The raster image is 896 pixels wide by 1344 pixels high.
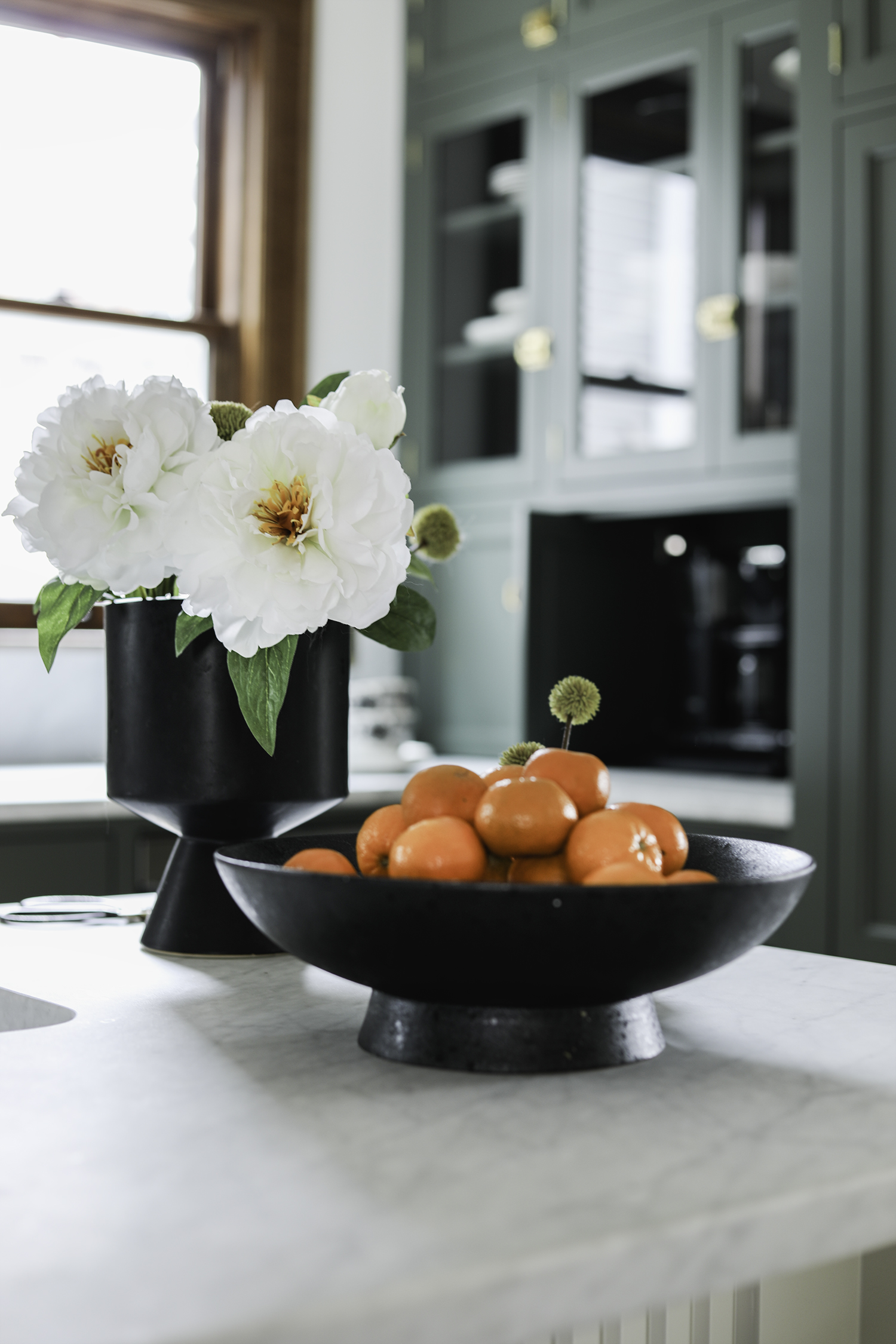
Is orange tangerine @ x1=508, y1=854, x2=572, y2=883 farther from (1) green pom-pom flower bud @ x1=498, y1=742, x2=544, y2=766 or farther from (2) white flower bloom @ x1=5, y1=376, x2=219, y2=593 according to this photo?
(2) white flower bloom @ x1=5, y1=376, x2=219, y2=593

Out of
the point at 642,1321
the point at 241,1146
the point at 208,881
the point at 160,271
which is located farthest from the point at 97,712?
the point at 241,1146

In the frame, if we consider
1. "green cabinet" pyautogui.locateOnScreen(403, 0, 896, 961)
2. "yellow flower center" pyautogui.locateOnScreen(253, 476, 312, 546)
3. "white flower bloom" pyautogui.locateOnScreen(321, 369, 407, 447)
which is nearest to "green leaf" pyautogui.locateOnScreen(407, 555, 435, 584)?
"white flower bloom" pyautogui.locateOnScreen(321, 369, 407, 447)

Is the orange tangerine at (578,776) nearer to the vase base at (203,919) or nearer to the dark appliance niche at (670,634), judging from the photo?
the vase base at (203,919)

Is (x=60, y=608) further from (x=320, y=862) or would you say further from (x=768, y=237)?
(x=768, y=237)

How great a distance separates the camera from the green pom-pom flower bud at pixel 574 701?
0.86 metres

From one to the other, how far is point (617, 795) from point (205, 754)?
1.67 metres

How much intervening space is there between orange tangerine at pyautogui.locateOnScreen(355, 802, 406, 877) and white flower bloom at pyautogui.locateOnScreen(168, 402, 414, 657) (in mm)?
122

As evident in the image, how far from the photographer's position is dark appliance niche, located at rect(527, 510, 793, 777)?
2.78 metres

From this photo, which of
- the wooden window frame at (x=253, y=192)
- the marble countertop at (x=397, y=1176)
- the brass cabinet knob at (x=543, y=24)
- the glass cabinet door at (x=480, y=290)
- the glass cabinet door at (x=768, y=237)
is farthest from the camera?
the wooden window frame at (x=253, y=192)

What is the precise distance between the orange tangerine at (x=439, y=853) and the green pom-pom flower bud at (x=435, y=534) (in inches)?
14.5

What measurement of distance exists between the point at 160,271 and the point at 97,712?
3.29ft

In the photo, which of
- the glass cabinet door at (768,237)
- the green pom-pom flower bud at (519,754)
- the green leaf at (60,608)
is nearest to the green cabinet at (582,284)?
the glass cabinet door at (768,237)

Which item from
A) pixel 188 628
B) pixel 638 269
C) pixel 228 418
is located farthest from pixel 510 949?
pixel 638 269

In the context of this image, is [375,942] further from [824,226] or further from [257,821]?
[824,226]
